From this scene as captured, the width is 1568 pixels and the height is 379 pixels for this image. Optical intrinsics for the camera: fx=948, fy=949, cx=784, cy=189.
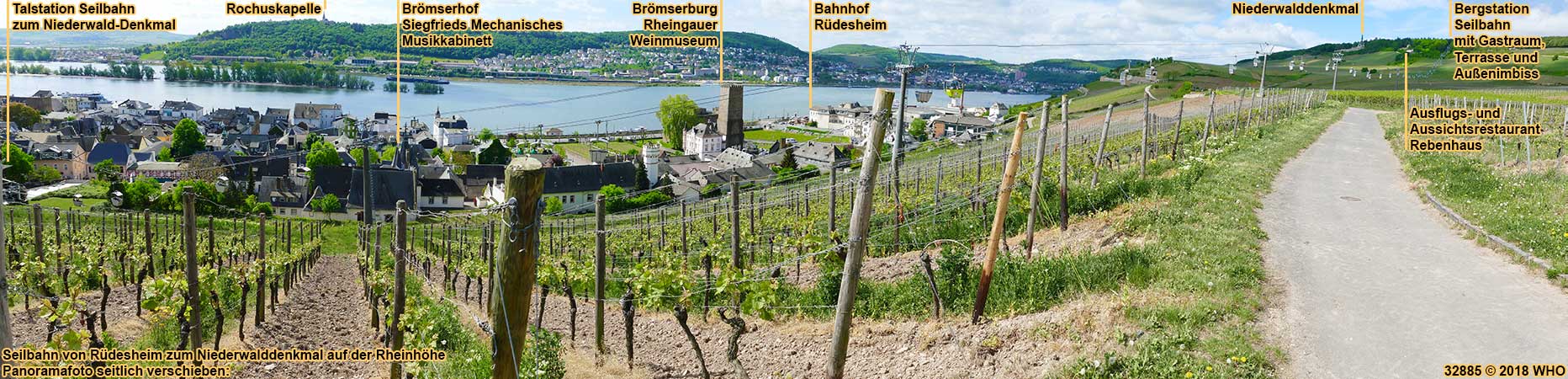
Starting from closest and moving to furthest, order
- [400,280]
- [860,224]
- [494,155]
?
[860,224] < [400,280] < [494,155]

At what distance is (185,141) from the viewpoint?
8762cm

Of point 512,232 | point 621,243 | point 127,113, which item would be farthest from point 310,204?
point 127,113

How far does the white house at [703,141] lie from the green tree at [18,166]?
5701cm

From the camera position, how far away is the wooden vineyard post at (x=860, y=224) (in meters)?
6.50

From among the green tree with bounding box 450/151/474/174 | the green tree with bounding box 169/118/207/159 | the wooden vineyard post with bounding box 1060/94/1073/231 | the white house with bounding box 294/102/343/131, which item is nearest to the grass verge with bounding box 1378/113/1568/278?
the wooden vineyard post with bounding box 1060/94/1073/231

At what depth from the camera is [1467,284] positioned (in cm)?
952

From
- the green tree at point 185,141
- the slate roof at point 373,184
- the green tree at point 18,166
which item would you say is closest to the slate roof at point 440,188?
the slate roof at point 373,184

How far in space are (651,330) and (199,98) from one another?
178789mm

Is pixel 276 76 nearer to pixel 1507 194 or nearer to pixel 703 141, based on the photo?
pixel 703 141

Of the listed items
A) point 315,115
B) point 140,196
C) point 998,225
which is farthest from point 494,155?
point 998,225

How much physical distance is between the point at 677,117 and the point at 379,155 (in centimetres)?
3251

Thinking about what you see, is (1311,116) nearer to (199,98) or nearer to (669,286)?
(669,286)

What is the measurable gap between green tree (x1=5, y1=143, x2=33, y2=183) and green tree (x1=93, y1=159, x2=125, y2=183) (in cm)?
422

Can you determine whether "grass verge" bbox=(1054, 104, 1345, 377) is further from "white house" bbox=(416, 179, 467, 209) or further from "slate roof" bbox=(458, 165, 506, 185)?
"slate roof" bbox=(458, 165, 506, 185)
